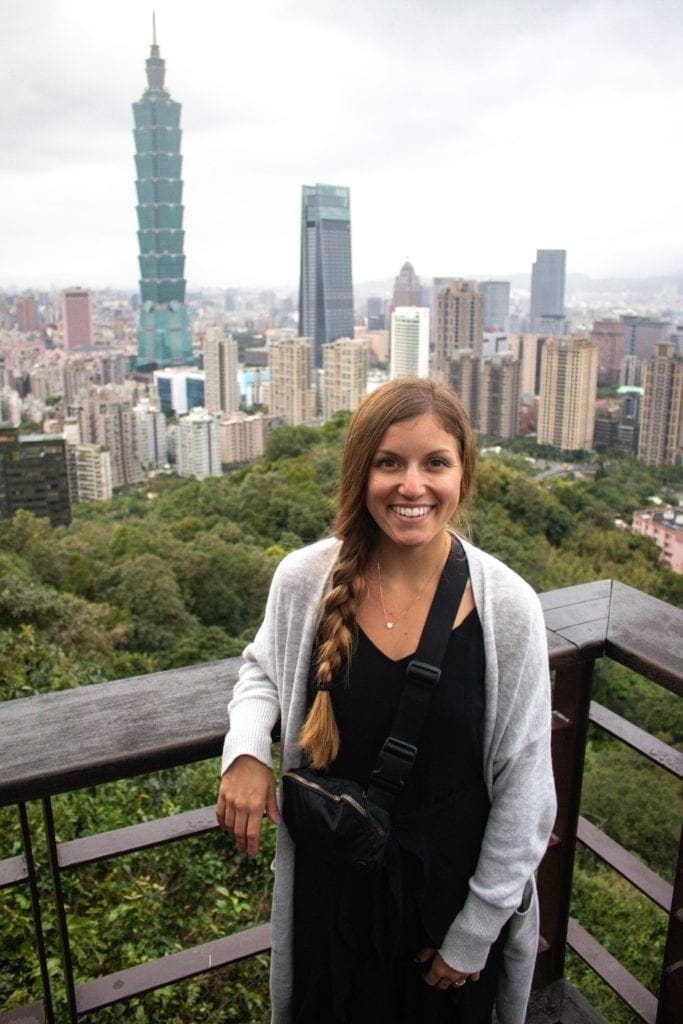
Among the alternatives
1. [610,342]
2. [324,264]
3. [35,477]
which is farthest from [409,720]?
[324,264]

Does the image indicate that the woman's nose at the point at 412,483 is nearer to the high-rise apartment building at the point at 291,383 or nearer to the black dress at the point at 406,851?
the black dress at the point at 406,851

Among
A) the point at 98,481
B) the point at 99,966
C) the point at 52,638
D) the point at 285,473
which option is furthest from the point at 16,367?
the point at 99,966

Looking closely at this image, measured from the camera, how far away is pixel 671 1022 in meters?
0.87

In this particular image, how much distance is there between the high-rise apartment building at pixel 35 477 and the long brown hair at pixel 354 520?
14567 mm

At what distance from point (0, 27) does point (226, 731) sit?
117 feet

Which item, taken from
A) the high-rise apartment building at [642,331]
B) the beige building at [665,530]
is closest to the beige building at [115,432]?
the beige building at [665,530]

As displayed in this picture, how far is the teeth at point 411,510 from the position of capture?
2.22 feet

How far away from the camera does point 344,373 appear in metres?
27.1

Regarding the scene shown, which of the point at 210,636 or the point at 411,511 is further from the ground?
the point at 411,511

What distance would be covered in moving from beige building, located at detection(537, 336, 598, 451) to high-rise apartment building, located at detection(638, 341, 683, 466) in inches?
94.5

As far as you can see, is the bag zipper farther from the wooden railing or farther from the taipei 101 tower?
the taipei 101 tower

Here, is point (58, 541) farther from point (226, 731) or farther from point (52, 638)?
point (226, 731)

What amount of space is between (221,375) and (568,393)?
15352 millimetres

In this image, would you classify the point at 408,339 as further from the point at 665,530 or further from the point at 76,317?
the point at 76,317
